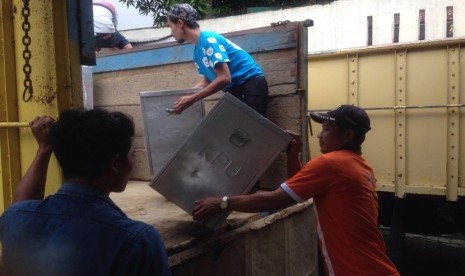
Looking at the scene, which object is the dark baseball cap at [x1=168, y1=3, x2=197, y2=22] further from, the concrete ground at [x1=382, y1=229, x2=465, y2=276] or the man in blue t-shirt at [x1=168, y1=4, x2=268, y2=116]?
the concrete ground at [x1=382, y1=229, x2=465, y2=276]

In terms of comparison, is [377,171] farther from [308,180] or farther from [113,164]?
[113,164]

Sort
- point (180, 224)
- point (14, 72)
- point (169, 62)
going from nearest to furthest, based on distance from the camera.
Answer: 1. point (14, 72)
2. point (180, 224)
3. point (169, 62)

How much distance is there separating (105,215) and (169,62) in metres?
2.62

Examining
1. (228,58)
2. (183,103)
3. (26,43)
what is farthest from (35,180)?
(228,58)

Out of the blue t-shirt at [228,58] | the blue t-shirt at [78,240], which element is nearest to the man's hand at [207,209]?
the blue t-shirt at [78,240]

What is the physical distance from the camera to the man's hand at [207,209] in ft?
6.98

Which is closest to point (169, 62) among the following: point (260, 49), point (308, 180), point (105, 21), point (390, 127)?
point (260, 49)

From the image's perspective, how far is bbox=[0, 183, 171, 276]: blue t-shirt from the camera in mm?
1132

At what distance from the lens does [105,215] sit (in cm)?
117

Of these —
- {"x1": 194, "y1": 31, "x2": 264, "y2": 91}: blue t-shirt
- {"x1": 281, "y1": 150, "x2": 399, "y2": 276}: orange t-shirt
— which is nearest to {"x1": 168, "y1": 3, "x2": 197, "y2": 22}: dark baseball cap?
{"x1": 194, "y1": 31, "x2": 264, "y2": 91}: blue t-shirt

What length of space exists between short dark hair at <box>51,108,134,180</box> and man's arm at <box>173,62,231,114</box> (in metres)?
1.45

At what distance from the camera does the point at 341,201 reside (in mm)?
2227

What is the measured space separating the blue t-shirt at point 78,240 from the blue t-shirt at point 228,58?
1.82m

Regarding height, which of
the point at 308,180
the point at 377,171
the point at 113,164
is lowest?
the point at 377,171
